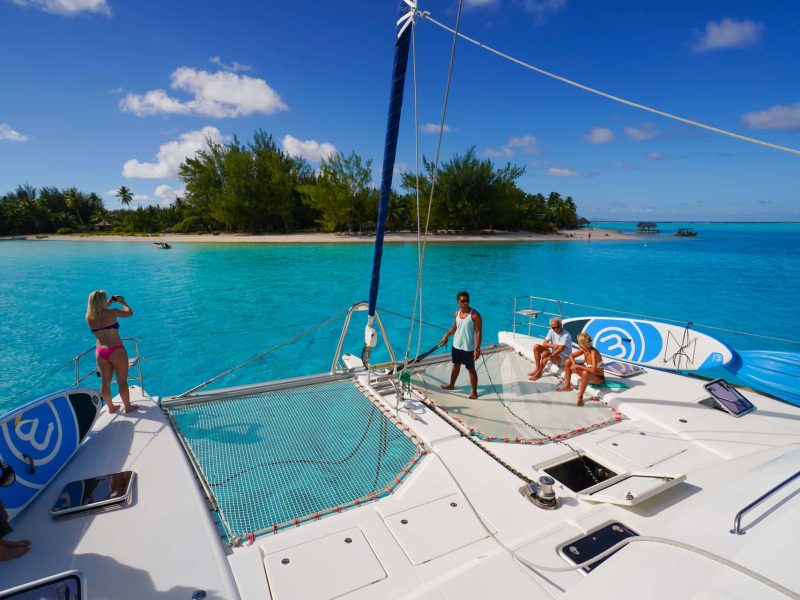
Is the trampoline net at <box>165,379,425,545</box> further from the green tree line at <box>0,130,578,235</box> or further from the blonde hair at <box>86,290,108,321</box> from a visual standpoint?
the green tree line at <box>0,130,578,235</box>

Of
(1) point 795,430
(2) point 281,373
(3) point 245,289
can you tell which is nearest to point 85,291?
(3) point 245,289

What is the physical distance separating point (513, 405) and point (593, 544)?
2.62m

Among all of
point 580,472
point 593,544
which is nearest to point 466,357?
point 580,472

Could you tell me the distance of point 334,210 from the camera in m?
46.6

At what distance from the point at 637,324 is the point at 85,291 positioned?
25177 millimetres

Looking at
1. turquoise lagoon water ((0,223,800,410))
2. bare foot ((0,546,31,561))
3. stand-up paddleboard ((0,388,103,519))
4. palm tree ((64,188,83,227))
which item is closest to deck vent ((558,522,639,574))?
bare foot ((0,546,31,561))

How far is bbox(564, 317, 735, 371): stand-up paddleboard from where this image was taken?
279 inches

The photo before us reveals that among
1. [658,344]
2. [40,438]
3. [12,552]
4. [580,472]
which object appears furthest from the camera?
[658,344]

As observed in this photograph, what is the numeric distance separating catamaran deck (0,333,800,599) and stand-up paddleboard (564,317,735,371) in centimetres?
306

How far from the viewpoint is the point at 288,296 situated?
18.9 m

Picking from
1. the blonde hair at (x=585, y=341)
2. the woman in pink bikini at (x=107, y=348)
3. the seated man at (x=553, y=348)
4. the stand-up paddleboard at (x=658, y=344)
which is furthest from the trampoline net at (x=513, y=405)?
the woman in pink bikini at (x=107, y=348)

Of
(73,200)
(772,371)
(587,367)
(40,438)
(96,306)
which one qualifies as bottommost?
(772,371)

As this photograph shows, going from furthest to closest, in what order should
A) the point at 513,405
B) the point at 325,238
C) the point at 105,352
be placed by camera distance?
the point at 325,238 < the point at 513,405 < the point at 105,352

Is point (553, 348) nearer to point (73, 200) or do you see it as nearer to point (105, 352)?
point (105, 352)
